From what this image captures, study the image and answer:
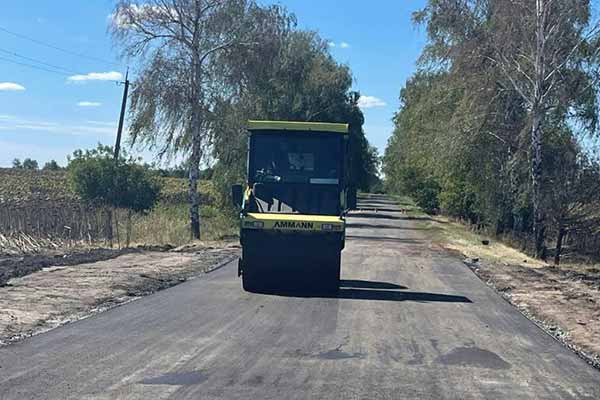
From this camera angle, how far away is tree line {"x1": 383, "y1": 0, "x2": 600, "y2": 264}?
31.0m

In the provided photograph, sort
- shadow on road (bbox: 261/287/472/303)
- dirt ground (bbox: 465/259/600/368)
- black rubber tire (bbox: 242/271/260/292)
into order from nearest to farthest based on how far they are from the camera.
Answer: dirt ground (bbox: 465/259/600/368)
shadow on road (bbox: 261/287/472/303)
black rubber tire (bbox: 242/271/260/292)

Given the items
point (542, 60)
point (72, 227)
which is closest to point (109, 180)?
point (72, 227)

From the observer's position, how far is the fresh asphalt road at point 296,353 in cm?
822

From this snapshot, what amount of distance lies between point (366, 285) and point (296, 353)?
334 inches

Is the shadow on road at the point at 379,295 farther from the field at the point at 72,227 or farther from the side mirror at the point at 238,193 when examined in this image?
the field at the point at 72,227

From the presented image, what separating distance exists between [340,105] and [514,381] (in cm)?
3966

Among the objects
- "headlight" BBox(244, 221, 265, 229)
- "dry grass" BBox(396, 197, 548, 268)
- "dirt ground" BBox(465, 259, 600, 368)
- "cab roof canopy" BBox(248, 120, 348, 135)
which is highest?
"cab roof canopy" BBox(248, 120, 348, 135)

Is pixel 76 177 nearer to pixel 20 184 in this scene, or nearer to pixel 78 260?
pixel 78 260

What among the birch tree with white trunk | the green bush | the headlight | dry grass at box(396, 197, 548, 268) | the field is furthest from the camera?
the green bush

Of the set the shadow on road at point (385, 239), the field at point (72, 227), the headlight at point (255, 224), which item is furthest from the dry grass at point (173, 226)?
the headlight at point (255, 224)

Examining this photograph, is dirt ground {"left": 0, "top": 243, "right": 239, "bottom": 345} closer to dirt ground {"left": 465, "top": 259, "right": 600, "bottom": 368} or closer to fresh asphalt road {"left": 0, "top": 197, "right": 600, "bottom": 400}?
fresh asphalt road {"left": 0, "top": 197, "right": 600, "bottom": 400}

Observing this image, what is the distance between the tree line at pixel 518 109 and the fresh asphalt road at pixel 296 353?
17.3 meters

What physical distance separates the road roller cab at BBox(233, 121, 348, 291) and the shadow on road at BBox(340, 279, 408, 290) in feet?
6.61

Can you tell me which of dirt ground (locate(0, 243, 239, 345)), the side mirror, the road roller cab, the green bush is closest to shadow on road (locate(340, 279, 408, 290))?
the road roller cab
